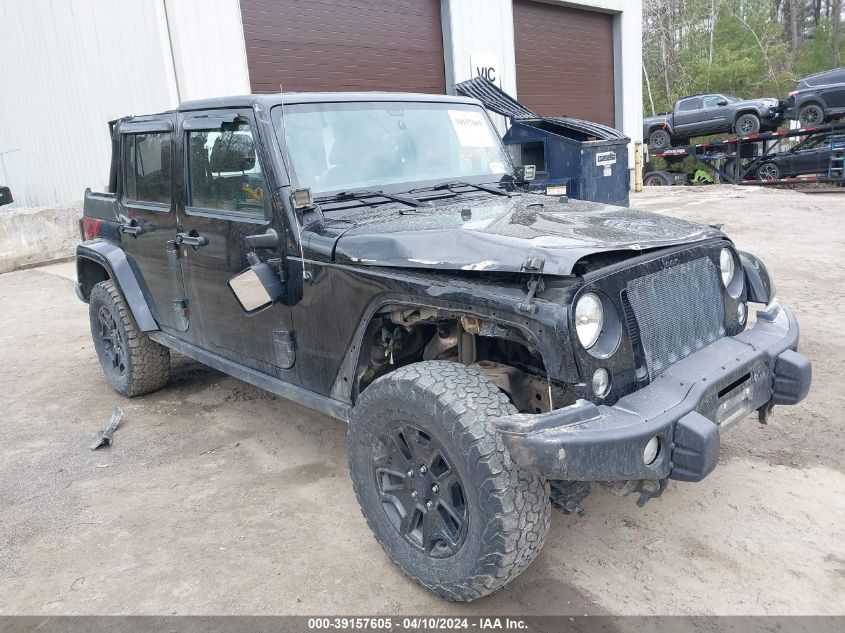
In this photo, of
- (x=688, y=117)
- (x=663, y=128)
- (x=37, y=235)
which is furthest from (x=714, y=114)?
(x=37, y=235)

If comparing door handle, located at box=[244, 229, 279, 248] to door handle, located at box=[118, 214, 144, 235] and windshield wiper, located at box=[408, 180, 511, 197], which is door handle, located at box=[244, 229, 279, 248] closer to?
windshield wiper, located at box=[408, 180, 511, 197]

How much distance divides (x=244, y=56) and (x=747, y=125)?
15768 millimetres

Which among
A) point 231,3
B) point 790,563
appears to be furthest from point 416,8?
point 790,563

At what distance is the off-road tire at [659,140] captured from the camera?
2239 cm

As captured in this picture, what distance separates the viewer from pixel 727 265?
323 centimetres

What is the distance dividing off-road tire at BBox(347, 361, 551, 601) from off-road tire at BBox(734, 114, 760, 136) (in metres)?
20.2

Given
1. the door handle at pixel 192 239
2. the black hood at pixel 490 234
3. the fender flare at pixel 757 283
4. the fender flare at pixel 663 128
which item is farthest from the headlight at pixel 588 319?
the fender flare at pixel 663 128

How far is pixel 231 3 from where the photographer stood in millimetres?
9430

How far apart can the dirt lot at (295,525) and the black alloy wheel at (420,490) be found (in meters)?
0.27

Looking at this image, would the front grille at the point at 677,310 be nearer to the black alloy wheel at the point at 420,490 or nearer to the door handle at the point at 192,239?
the black alloy wheel at the point at 420,490

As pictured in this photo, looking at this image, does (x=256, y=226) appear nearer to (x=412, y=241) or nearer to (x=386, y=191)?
(x=386, y=191)

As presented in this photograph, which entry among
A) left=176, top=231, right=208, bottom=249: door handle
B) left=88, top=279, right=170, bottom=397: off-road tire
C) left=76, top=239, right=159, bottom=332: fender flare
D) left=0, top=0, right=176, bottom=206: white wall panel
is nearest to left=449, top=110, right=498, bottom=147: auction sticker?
left=176, top=231, right=208, bottom=249: door handle

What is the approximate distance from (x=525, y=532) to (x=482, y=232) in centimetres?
112

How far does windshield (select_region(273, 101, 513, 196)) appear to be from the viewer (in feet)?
11.2
